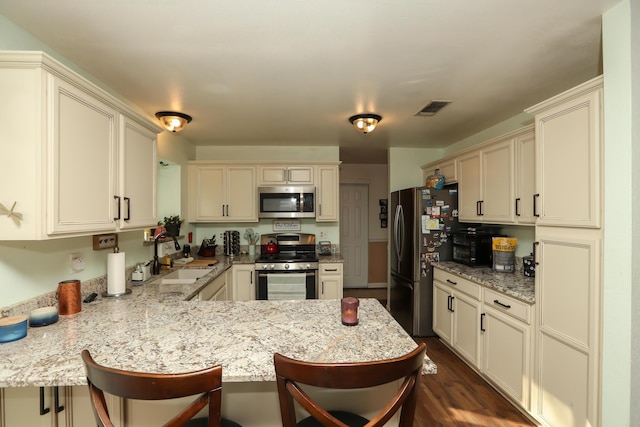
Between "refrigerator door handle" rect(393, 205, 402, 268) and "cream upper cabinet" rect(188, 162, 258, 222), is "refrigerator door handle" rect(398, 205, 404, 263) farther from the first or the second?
"cream upper cabinet" rect(188, 162, 258, 222)

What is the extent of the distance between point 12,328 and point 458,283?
3.18 metres

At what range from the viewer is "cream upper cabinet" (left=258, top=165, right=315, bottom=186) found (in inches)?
152

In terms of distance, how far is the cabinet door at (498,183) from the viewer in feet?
8.49

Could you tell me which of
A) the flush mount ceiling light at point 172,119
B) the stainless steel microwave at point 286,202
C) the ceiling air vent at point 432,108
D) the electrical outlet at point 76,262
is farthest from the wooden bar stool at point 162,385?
the stainless steel microwave at point 286,202

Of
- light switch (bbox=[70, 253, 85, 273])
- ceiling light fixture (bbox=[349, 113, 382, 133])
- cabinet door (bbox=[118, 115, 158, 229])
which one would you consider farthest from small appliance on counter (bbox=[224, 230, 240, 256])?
ceiling light fixture (bbox=[349, 113, 382, 133])

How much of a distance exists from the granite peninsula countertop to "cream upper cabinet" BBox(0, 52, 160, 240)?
48 centimetres

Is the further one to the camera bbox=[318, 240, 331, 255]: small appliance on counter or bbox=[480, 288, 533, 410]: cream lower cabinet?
bbox=[318, 240, 331, 255]: small appliance on counter

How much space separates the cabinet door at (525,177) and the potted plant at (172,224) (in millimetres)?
3484

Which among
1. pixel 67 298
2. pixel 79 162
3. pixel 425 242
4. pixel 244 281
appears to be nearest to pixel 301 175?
pixel 244 281

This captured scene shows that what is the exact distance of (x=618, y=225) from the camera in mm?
1396

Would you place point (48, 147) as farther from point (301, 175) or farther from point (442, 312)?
point (442, 312)

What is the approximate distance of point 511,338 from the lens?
2.21m

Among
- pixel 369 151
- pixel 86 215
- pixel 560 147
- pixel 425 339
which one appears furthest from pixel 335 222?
pixel 86 215

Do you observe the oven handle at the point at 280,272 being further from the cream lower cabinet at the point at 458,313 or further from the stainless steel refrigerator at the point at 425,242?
the cream lower cabinet at the point at 458,313
